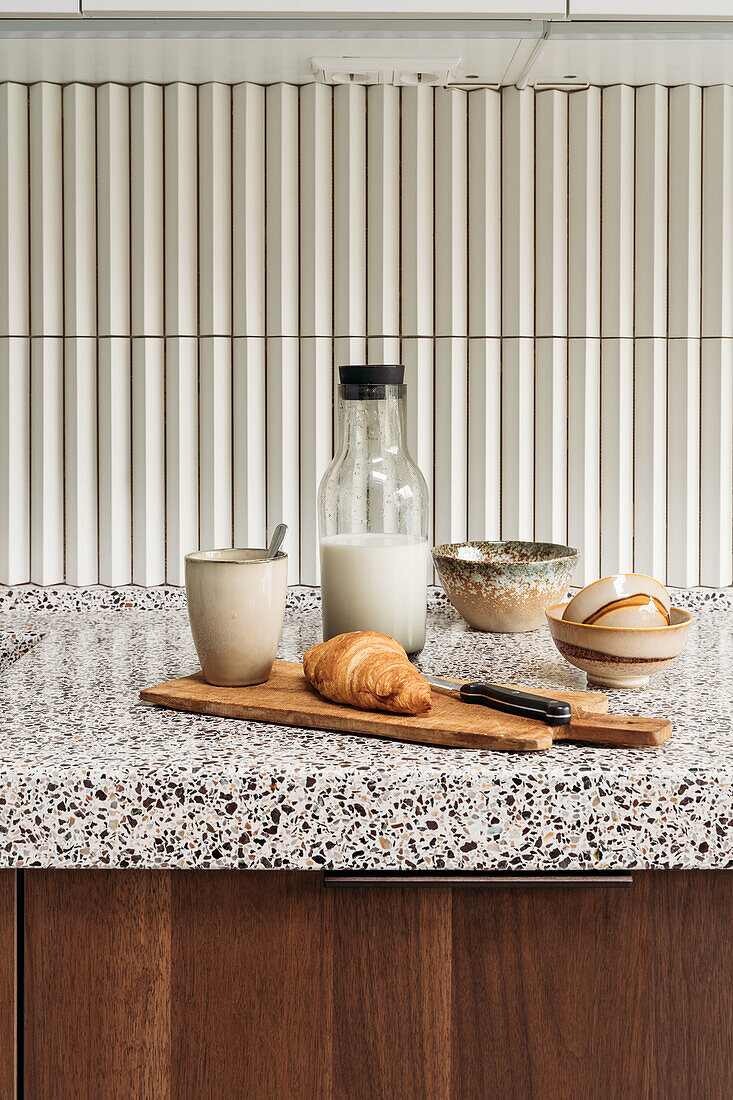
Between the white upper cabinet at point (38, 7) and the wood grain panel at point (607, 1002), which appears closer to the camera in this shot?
the wood grain panel at point (607, 1002)

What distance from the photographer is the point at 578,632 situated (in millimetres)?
966

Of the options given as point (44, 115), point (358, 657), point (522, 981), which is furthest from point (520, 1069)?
point (44, 115)

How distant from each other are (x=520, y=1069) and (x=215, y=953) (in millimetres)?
255

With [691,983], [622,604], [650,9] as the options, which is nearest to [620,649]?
[622,604]

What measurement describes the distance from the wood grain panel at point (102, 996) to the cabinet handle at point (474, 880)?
14 centimetres

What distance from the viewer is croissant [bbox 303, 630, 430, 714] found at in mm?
810

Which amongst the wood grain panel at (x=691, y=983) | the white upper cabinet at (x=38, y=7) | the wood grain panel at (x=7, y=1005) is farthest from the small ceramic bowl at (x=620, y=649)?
the white upper cabinet at (x=38, y=7)

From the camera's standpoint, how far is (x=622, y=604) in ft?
3.18

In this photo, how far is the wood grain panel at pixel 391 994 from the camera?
2.41 feet

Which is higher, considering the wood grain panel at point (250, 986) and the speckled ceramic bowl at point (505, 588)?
the speckled ceramic bowl at point (505, 588)

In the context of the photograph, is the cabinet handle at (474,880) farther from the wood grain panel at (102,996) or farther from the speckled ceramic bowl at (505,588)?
the speckled ceramic bowl at (505,588)

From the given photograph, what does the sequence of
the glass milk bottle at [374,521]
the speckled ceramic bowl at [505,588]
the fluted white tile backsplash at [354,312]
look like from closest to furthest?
the glass milk bottle at [374,521]
the speckled ceramic bowl at [505,588]
the fluted white tile backsplash at [354,312]

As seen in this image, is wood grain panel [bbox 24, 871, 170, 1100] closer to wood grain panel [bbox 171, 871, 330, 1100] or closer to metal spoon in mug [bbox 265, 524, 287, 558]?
wood grain panel [bbox 171, 871, 330, 1100]

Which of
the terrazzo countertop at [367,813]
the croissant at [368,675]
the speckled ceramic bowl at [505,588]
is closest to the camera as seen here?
the terrazzo countertop at [367,813]
